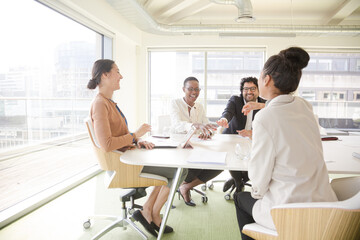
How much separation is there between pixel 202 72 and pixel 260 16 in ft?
5.95

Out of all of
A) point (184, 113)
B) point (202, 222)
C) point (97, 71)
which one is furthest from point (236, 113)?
point (97, 71)

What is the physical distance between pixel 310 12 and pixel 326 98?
2.31 meters

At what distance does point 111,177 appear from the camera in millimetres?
2010

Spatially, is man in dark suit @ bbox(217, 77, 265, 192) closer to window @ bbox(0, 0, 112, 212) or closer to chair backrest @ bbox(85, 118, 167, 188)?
chair backrest @ bbox(85, 118, 167, 188)


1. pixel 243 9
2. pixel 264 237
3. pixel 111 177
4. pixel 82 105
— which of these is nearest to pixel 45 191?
pixel 111 177

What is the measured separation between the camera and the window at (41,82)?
3.09 meters

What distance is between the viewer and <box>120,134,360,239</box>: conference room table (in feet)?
5.46

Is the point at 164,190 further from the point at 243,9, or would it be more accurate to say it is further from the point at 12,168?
the point at 243,9

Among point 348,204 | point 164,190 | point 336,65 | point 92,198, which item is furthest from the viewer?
point 336,65

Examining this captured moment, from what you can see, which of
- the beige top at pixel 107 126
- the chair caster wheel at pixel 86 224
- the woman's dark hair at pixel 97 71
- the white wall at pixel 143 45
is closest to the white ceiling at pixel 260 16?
the white wall at pixel 143 45

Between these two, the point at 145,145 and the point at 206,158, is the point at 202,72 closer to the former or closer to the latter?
the point at 145,145

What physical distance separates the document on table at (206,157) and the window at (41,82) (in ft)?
7.29

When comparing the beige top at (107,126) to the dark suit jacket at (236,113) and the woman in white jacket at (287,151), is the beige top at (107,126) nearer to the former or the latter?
the woman in white jacket at (287,151)

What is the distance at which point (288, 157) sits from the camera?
47.4 inches
